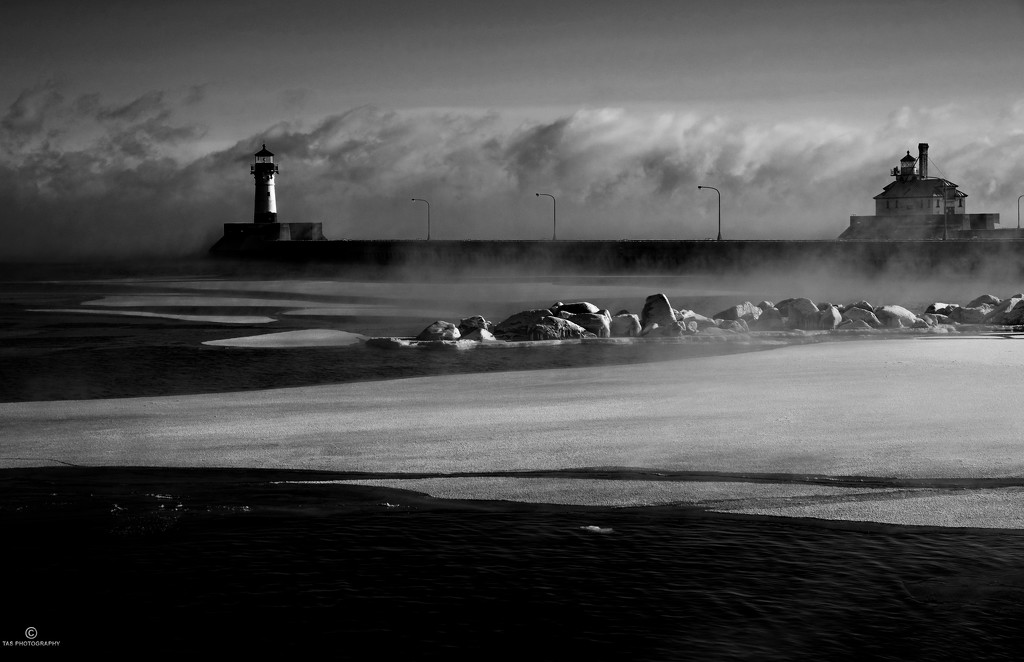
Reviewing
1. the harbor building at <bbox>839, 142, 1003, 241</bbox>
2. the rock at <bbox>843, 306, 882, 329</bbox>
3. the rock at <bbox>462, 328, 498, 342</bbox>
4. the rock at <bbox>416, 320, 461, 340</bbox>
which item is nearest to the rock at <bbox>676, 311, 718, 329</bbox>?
the rock at <bbox>843, 306, 882, 329</bbox>

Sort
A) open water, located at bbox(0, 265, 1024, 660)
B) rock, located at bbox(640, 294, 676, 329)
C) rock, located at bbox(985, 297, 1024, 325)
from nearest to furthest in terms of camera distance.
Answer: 1. open water, located at bbox(0, 265, 1024, 660)
2. rock, located at bbox(640, 294, 676, 329)
3. rock, located at bbox(985, 297, 1024, 325)

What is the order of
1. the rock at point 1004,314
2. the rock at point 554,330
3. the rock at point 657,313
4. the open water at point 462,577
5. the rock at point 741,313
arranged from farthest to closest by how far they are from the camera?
1. the rock at point 741,313
2. the rock at point 1004,314
3. the rock at point 657,313
4. the rock at point 554,330
5. the open water at point 462,577

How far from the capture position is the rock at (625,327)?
75.3 ft

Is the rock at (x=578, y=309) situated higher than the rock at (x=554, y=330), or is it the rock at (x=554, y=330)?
the rock at (x=578, y=309)

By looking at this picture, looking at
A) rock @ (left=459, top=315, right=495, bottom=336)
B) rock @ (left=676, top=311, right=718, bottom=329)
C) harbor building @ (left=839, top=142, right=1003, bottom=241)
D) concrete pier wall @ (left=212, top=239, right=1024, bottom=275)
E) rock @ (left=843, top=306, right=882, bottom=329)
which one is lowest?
rock @ (left=459, top=315, right=495, bottom=336)

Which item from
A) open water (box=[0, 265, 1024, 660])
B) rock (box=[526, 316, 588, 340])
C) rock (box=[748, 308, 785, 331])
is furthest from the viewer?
rock (box=[748, 308, 785, 331])

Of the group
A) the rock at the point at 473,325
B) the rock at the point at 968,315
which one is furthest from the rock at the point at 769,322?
the rock at the point at 473,325

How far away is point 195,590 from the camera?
5.81 meters

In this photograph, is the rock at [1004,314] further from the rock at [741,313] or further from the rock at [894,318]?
the rock at [741,313]

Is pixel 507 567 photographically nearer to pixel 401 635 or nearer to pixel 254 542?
pixel 401 635

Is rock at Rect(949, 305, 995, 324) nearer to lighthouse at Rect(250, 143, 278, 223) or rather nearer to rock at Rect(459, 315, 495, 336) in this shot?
rock at Rect(459, 315, 495, 336)

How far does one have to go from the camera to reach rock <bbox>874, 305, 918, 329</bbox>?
2342 cm

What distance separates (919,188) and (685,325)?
81.1 m

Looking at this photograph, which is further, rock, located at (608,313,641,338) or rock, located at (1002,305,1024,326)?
rock, located at (1002,305,1024,326)
